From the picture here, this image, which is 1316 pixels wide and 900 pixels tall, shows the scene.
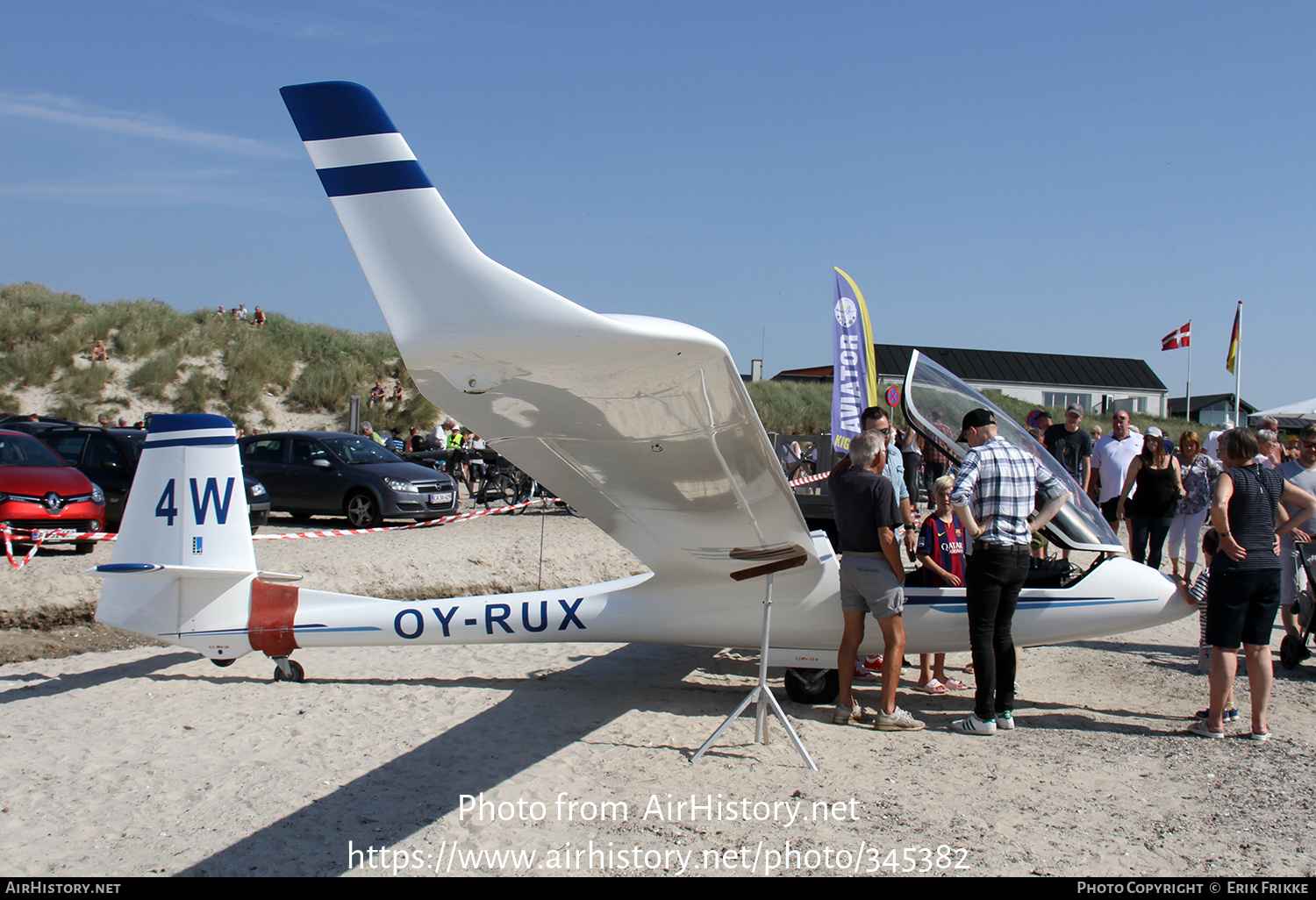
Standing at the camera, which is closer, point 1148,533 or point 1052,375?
point 1148,533

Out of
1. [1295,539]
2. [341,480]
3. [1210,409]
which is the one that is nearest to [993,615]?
[1295,539]

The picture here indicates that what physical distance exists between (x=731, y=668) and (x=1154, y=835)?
3230 mm

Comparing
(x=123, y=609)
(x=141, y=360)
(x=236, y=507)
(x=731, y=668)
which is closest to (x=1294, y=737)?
(x=731, y=668)

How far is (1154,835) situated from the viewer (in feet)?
11.4

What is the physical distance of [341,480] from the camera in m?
13.4

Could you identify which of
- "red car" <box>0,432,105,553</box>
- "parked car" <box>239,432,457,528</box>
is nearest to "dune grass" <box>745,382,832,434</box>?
"parked car" <box>239,432,457,528</box>

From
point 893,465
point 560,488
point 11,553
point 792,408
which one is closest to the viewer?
point 560,488

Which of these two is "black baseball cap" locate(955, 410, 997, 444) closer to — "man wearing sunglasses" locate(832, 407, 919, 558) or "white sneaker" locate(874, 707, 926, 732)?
"man wearing sunglasses" locate(832, 407, 919, 558)

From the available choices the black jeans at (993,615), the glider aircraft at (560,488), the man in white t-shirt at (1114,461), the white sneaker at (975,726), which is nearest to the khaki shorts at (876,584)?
the glider aircraft at (560,488)

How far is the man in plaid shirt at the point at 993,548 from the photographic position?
468 centimetres

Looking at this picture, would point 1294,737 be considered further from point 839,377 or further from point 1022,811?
point 839,377

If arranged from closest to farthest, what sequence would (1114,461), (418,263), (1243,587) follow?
(418,263) → (1243,587) → (1114,461)

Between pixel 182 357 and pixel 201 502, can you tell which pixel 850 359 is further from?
pixel 182 357

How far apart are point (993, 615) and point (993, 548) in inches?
15.7
